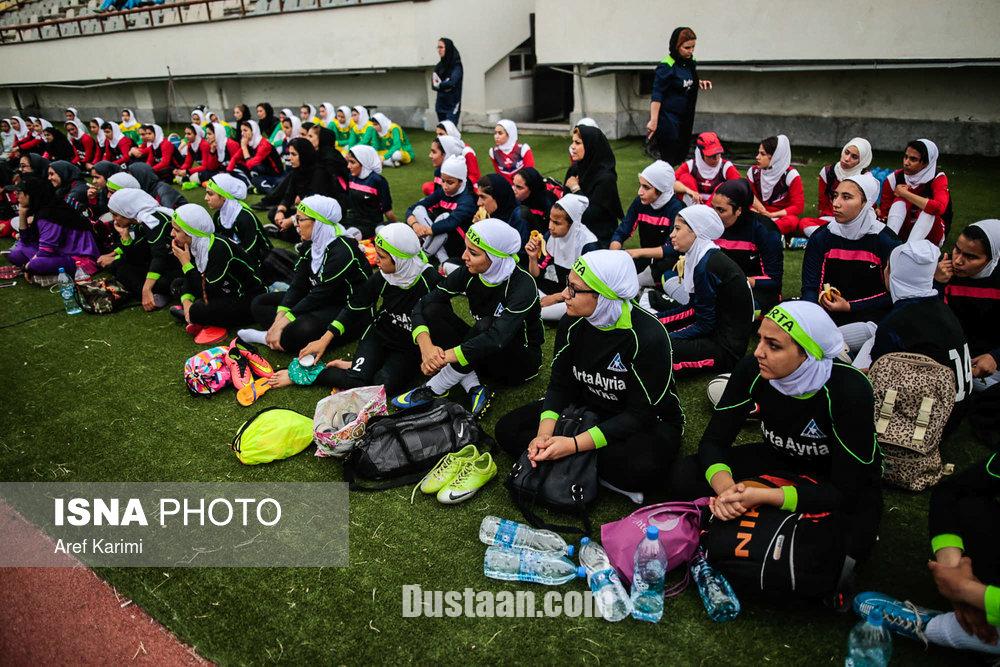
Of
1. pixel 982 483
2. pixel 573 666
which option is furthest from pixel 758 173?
pixel 573 666

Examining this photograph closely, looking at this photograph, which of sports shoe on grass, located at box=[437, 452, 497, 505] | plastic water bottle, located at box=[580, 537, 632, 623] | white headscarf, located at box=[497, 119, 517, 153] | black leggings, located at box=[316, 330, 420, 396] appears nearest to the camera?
plastic water bottle, located at box=[580, 537, 632, 623]

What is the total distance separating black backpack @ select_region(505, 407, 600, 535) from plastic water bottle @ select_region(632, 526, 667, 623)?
42cm

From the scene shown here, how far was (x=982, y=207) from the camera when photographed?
26.8ft

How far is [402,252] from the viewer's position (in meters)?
4.74

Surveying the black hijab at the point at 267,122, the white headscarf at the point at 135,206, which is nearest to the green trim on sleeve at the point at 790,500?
the white headscarf at the point at 135,206

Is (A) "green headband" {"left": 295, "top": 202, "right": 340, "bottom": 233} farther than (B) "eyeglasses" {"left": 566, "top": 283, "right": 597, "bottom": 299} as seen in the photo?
Yes

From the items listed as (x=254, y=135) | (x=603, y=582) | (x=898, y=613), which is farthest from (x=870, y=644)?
(x=254, y=135)

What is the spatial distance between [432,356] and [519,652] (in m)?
2.15

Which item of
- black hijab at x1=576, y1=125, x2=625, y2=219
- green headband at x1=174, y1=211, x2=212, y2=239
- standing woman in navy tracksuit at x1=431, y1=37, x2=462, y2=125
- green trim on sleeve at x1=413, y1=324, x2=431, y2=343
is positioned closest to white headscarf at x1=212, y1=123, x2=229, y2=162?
standing woman in navy tracksuit at x1=431, y1=37, x2=462, y2=125

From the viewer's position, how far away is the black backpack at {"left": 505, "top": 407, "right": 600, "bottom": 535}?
3.43m

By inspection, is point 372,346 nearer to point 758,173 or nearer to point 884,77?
point 758,173

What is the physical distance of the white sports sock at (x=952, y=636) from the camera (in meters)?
2.49

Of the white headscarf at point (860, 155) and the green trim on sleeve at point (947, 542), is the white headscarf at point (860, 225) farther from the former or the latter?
the green trim on sleeve at point (947, 542)

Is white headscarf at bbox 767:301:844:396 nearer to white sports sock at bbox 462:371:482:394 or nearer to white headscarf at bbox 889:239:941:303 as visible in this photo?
white headscarf at bbox 889:239:941:303
